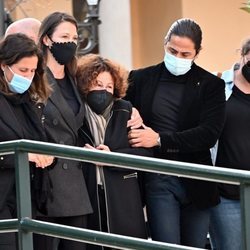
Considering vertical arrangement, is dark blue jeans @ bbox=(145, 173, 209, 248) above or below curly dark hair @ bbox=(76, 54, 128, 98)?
below

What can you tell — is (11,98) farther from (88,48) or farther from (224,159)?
(88,48)

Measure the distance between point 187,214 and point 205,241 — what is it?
257mm

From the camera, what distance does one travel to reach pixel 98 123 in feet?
16.7

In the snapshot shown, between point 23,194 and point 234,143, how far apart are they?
1.73m

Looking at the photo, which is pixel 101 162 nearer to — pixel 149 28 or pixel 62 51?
pixel 62 51

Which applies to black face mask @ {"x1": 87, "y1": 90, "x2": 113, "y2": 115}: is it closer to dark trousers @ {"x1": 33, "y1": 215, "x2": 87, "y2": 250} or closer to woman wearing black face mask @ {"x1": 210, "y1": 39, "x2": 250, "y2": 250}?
dark trousers @ {"x1": 33, "y1": 215, "x2": 87, "y2": 250}

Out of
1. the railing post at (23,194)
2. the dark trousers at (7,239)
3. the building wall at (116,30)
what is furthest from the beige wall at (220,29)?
the railing post at (23,194)

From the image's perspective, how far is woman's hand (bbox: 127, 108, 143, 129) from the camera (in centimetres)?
518

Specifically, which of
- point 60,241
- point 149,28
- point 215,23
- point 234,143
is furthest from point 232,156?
point 149,28

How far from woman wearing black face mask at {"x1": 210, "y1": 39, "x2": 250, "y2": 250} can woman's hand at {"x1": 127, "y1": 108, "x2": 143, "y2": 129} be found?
611 millimetres

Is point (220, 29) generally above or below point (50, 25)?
below

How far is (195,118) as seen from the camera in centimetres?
537

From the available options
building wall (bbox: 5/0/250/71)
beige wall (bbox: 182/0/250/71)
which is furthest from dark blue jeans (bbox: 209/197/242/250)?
beige wall (bbox: 182/0/250/71)

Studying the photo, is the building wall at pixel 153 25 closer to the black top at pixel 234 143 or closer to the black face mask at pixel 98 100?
the black top at pixel 234 143
